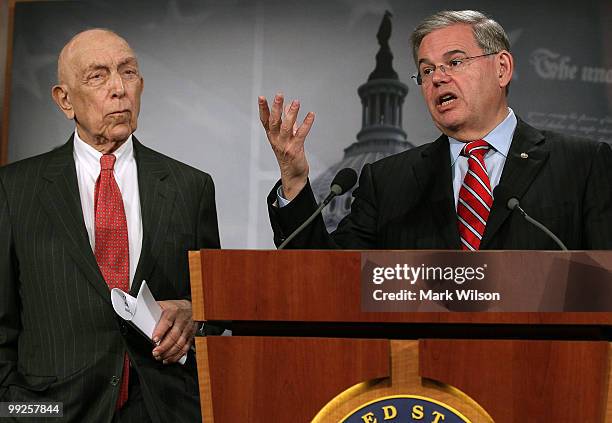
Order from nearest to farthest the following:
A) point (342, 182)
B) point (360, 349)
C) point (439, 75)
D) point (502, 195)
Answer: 1. point (360, 349)
2. point (342, 182)
3. point (502, 195)
4. point (439, 75)

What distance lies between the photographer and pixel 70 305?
6.44ft

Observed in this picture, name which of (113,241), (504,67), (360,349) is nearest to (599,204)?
(504,67)

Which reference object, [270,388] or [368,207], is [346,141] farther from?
[270,388]

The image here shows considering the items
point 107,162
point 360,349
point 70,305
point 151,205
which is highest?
point 107,162

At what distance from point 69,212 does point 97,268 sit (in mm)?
168

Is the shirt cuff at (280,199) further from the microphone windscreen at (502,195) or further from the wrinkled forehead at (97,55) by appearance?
the wrinkled forehead at (97,55)

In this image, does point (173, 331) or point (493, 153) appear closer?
point (173, 331)

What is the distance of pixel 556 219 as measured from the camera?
191cm

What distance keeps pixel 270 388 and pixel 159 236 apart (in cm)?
82

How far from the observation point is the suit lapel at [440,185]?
194 centimetres

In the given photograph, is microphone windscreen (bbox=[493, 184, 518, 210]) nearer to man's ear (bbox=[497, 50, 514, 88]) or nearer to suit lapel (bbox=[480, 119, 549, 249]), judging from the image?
suit lapel (bbox=[480, 119, 549, 249])

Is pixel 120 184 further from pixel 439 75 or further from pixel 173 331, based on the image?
pixel 439 75

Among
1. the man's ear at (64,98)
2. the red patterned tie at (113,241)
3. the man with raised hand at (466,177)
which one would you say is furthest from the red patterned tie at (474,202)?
the man's ear at (64,98)

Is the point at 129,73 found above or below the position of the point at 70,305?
above
